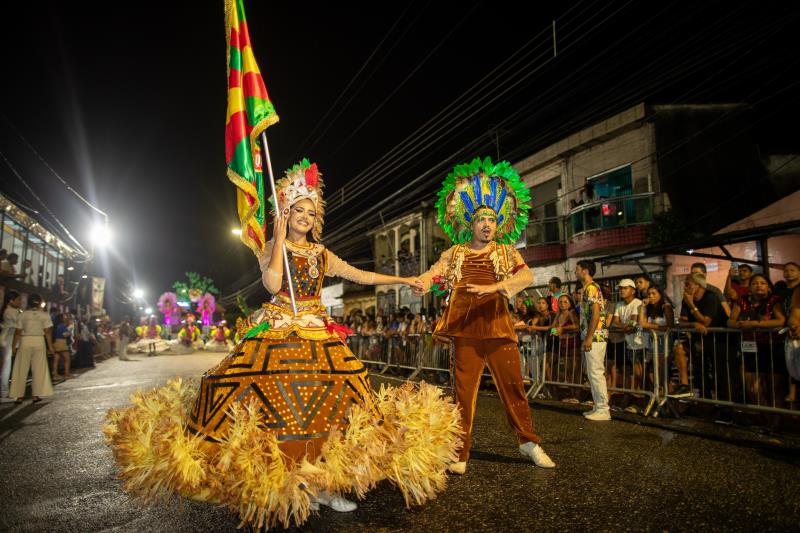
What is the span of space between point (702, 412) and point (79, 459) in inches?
287

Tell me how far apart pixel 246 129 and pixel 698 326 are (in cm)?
603

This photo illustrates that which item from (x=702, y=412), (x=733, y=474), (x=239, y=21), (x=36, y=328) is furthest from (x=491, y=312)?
(x=36, y=328)

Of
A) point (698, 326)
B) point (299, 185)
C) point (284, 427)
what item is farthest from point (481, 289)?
point (698, 326)

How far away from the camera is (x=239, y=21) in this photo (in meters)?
3.29

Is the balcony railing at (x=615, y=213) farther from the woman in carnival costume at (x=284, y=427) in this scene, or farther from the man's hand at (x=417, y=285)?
the woman in carnival costume at (x=284, y=427)

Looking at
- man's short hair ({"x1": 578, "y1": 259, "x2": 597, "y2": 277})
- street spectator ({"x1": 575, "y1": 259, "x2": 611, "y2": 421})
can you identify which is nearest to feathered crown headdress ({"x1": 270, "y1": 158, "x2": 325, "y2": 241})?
street spectator ({"x1": 575, "y1": 259, "x2": 611, "y2": 421})

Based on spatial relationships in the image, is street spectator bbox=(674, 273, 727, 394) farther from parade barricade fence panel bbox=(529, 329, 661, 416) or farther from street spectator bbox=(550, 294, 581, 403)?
street spectator bbox=(550, 294, 581, 403)

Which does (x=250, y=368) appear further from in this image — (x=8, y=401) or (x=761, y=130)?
(x=761, y=130)

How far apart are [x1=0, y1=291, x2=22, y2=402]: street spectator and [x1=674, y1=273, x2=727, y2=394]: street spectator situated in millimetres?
10562

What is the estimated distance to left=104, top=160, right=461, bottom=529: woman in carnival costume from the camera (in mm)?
2236

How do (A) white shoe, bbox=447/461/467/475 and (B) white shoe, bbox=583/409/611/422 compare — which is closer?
(A) white shoe, bbox=447/461/467/475

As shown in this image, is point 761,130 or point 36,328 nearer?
point 36,328

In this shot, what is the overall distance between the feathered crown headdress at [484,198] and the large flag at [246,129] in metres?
1.71

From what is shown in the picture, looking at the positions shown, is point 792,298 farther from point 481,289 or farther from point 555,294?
point 555,294
